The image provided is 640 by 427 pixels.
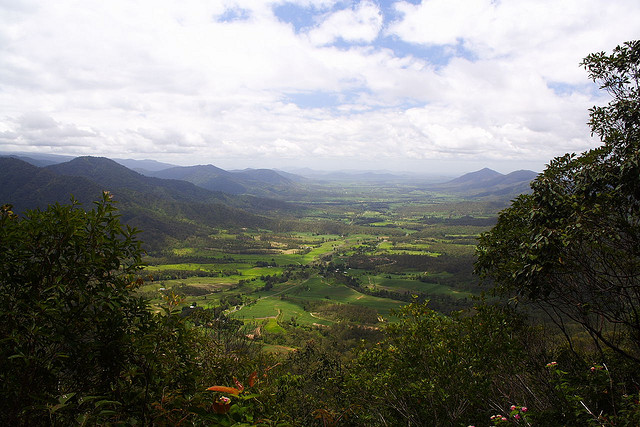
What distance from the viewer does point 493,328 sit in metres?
8.23

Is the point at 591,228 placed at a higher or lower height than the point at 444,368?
higher

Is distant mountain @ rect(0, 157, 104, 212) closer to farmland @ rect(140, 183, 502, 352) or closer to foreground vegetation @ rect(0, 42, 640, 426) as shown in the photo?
farmland @ rect(140, 183, 502, 352)

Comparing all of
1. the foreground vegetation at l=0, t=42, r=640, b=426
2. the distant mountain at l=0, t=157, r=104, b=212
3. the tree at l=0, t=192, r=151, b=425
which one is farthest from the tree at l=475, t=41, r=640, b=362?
the distant mountain at l=0, t=157, r=104, b=212

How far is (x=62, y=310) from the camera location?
3.45 metres

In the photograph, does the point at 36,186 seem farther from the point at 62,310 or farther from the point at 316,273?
the point at 62,310

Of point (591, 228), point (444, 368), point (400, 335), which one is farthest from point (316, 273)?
point (591, 228)

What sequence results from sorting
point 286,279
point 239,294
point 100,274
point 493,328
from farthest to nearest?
1. point 286,279
2. point 239,294
3. point 493,328
4. point 100,274

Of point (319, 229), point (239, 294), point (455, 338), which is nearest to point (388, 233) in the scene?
point (319, 229)

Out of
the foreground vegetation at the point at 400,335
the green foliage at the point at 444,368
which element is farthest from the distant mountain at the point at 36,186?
the foreground vegetation at the point at 400,335

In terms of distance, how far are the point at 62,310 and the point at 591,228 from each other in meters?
8.97

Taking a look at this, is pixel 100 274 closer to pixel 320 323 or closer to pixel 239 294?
pixel 320 323

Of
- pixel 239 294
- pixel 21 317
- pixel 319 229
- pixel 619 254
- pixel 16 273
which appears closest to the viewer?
pixel 21 317

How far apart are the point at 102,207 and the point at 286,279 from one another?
Result: 334ft

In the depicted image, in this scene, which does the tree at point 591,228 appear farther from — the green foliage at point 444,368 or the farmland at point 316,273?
the farmland at point 316,273
